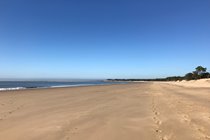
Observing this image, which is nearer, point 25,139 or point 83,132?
point 25,139

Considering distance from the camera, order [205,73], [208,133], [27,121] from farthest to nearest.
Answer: [205,73], [27,121], [208,133]

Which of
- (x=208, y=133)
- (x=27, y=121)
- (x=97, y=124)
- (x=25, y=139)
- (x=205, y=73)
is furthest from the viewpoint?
(x=205, y=73)

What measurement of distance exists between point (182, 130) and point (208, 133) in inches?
30.8

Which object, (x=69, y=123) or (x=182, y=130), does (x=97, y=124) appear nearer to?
(x=69, y=123)

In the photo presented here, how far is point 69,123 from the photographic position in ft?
23.5

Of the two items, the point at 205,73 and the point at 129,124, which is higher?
the point at 205,73

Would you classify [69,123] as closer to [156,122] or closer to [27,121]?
[27,121]

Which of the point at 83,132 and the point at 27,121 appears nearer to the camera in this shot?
the point at 83,132

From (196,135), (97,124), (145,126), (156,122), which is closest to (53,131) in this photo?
(97,124)

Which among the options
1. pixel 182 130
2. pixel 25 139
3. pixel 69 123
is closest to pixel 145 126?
pixel 182 130

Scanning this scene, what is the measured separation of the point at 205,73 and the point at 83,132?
89.5m

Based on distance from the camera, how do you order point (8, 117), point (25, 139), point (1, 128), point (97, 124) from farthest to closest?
point (8, 117), point (97, 124), point (1, 128), point (25, 139)

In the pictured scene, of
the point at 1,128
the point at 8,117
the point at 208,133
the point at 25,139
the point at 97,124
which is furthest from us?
the point at 8,117

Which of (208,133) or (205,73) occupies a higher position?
(205,73)
